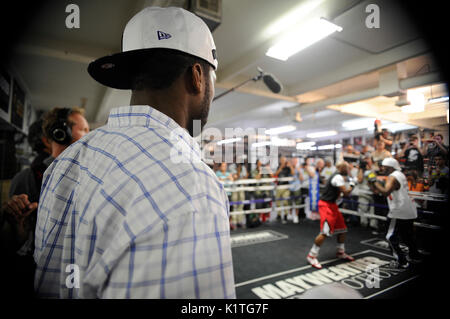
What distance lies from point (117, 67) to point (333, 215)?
3870 millimetres

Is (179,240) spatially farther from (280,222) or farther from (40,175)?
(280,222)

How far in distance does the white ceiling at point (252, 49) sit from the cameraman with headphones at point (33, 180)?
1367 millimetres

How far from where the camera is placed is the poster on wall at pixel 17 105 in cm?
379

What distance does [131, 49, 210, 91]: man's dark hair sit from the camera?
74 centimetres

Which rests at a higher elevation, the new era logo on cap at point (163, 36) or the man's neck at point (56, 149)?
the new era logo on cap at point (163, 36)

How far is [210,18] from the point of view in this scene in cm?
198

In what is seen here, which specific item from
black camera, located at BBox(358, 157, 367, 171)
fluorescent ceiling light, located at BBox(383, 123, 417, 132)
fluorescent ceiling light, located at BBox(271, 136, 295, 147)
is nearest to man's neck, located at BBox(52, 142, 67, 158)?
fluorescent ceiling light, located at BBox(383, 123, 417, 132)

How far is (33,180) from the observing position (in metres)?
1.62

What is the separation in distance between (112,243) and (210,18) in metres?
2.15

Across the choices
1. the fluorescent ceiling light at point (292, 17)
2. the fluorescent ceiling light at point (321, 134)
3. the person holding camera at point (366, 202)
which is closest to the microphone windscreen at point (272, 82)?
the fluorescent ceiling light at point (292, 17)

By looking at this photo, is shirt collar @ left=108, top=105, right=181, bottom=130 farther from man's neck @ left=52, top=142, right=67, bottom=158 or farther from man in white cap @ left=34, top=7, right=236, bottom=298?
man's neck @ left=52, top=142, right=67, bottom=158

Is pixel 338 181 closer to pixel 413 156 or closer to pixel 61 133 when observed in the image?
pixel 413 156

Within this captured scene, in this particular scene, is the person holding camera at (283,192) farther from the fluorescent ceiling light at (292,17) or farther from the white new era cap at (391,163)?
the fluorescent ceiling light at (292,17)

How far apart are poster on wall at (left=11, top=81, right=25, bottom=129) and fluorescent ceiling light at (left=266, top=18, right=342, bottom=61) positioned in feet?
15.0
